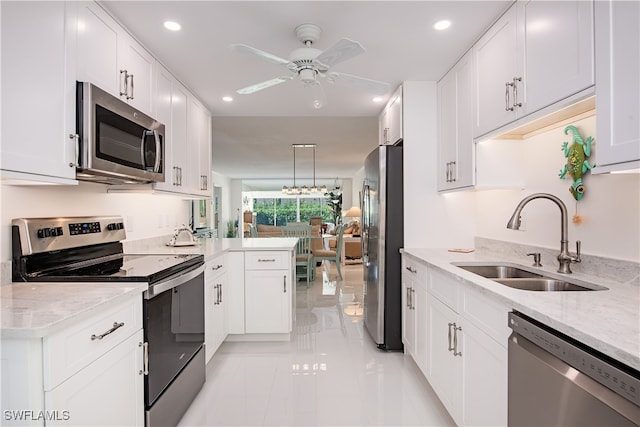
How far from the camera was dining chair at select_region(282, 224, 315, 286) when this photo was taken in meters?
5.79

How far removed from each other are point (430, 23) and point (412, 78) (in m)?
0.91

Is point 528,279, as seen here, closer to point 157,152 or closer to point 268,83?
point 268,83

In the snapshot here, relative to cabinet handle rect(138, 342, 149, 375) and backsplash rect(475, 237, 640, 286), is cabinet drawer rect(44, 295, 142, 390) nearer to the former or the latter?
cabinet handle rect(138, 342, 149, 375)

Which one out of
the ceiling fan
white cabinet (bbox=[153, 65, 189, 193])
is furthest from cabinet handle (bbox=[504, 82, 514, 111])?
white cabinet (bbox=[153, 65, 189, 193])

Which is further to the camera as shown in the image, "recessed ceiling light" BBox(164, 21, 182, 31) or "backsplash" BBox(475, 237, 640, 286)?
"recessed ceiling light" BBox(164, 21, 182, 31)

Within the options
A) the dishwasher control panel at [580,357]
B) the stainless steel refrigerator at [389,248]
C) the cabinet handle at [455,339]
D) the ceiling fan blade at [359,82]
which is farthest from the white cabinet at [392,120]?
the dishwasher control panel at [580,357]

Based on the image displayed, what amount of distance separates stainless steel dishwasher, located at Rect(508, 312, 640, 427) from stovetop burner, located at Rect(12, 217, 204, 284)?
1.56 metres

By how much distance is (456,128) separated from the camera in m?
2.68

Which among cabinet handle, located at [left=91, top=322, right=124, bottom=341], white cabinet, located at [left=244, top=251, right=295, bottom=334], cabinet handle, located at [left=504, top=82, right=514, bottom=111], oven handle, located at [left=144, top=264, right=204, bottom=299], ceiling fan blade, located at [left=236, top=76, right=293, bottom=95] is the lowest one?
white cabinet, located at [left=244, top=251, right=295, bottom=334]

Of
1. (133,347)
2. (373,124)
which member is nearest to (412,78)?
(373,124)

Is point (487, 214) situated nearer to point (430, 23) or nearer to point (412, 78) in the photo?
point (412, 78)

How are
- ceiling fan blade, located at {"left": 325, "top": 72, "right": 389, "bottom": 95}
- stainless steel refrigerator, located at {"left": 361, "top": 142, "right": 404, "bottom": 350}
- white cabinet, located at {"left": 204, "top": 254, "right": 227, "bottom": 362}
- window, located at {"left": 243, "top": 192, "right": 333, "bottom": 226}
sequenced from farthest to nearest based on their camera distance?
window, located at {"left": 243, "top": 192, "right": 333, "bottom": 226}
stainless steel refrigerator, located at {"left": 361, "top": 142, "right": 404, "bottom": 350}
white cabinet, located at {"left": 204, "top": 254, "right": 227, "bottom": 362}
ceiling fan blade, located at {"left": 325, "top": 72, "right": 389, "bottom": 95}

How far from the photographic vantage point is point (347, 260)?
8.41m

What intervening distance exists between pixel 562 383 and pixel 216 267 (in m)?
2.39
